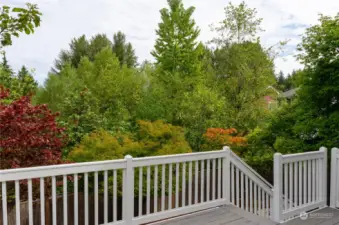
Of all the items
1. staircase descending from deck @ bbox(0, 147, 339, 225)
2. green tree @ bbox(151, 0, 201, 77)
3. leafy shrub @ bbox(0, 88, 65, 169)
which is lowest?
staircase descending from deck @ bbox(0, 147, 339, 225)

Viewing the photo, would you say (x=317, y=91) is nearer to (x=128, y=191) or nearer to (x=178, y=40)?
(x=128, y=191)

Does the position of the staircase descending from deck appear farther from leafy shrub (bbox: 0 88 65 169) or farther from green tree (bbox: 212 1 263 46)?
green tree (bbox: 212 1 263 46)

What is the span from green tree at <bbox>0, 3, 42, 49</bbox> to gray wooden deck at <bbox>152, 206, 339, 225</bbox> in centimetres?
256

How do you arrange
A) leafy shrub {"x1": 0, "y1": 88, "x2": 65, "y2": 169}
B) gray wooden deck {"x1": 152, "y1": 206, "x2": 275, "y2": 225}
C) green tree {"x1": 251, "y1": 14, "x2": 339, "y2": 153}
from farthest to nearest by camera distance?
green tree {"x1": 251, "y1": 14, "x2": 339, "y2": 153} < leafy shrub {"x1": 0, "y1": 88, "x2": 65, "y2": 169} < gray wooden deck {"x1": 152, "y1": 206, "x2": 275, "y2": 225}

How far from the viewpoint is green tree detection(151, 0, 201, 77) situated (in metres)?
14.1

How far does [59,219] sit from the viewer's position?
4.99 meters

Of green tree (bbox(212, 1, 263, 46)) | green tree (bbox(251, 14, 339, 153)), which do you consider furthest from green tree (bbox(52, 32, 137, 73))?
green tree (bbox(251, 14, 339, 153))

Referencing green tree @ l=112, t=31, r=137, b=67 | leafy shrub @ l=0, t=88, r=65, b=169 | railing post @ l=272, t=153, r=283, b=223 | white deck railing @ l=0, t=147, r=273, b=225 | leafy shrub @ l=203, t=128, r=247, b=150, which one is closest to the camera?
white deck railing @ l=0, t=147, r=273, b=225

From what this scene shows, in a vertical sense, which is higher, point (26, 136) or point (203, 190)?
point (26, 136)

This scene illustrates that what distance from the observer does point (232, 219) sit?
3.77 meters

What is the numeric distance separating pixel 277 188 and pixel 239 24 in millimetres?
9804

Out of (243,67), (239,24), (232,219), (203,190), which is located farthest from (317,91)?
(239,24)

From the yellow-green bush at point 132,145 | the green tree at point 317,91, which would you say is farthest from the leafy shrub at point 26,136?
the green tree at point 317,91

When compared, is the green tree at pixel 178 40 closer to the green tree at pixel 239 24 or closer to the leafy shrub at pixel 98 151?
the green tree at pixel 239 24
